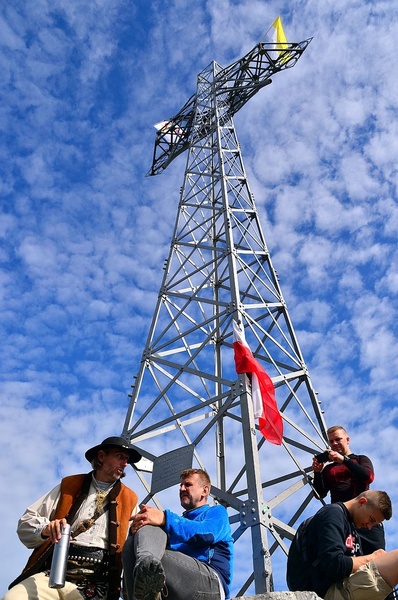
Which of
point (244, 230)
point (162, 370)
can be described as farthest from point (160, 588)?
point (244, 230)

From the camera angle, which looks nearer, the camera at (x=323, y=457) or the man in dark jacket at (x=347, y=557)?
the man in dark jacket at (x=347, y=557)

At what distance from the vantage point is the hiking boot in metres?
2.94

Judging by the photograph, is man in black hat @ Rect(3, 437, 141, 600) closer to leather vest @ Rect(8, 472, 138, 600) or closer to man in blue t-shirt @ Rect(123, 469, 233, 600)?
leather vest @ Rect(8, 472, 138, 600)

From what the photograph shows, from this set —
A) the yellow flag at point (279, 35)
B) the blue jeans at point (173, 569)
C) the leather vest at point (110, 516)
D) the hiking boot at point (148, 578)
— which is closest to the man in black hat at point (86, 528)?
the leather vest at point (110, 516)

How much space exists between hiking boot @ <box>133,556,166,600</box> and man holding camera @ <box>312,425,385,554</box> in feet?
8.19

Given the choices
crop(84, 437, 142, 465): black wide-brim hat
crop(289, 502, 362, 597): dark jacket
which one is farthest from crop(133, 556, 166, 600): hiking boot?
crop(84, 437, 142, 465): black wide-brim hat

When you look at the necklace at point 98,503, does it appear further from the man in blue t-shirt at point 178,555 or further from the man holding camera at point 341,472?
the man holding camera at point 341,472

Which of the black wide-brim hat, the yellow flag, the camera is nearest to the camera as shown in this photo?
the black wide-brim hat

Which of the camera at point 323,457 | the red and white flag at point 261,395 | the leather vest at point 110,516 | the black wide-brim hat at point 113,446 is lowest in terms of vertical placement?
the leather vest at point 110,516

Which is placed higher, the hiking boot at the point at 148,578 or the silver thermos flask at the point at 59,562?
the silver thermos flask at the point at 59,562

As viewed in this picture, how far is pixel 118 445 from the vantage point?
13.5ft

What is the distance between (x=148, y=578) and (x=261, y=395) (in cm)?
471

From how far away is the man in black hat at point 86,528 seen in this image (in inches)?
139

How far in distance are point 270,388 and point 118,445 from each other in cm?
402
